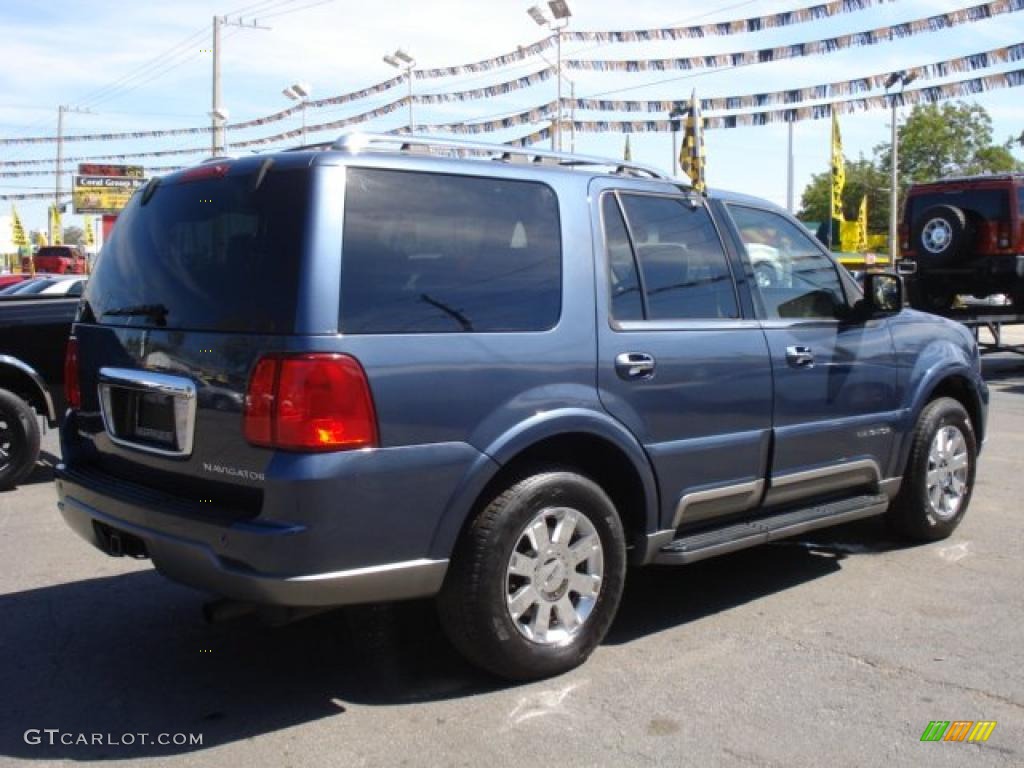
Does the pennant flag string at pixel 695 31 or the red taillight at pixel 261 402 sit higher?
the pennant flag string at pixel 695 31

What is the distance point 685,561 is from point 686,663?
424 mm

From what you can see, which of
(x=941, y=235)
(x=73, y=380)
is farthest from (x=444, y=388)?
(x=941, y=235)

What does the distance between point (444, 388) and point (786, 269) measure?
7.60ft

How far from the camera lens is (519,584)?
3855 millimetres

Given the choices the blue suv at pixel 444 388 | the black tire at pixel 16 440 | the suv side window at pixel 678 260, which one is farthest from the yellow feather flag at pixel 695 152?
the black tire at pixel 16 440

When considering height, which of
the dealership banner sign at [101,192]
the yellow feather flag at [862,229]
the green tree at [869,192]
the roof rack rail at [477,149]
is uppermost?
the green tree at [869,192]

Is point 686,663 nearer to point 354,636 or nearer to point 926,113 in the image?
point 354,636

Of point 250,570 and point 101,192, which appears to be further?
point 101,192

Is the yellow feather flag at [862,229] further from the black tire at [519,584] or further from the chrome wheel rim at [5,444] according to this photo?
the black tire at [519,584]

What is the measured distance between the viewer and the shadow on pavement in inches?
143

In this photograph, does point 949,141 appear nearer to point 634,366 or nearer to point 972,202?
point 972,202

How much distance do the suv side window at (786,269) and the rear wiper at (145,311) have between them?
8.63 feet

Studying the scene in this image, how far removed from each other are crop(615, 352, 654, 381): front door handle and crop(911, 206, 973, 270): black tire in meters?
13.3

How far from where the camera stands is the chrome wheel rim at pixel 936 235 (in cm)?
1591
